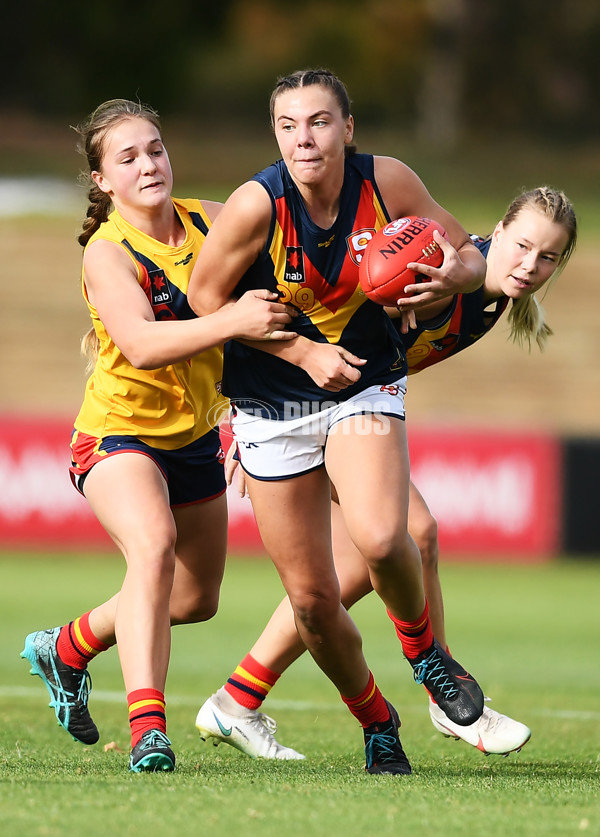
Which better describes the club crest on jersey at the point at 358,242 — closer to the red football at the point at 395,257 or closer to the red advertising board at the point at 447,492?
the red football at the point at 395,257

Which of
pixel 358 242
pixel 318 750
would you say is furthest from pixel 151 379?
pixel 318 750

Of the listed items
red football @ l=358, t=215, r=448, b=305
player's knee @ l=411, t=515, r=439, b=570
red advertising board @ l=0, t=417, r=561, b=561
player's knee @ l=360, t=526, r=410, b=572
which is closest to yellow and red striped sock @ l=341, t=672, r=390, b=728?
player's knee @ l=360, t=526, r=410, b=572

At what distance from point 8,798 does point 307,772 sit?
1123 mm

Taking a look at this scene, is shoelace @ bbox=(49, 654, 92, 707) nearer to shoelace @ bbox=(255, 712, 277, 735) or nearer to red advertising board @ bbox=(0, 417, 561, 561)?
shoelace @ bbox=(255, 712, 277, 735)

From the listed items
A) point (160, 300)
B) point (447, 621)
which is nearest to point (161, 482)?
point (160, 300)

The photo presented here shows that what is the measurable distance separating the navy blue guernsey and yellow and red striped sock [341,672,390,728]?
1.03 m

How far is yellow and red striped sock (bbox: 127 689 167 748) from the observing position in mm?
4434

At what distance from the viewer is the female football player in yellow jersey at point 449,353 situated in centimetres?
510

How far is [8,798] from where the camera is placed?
3947 millimetres

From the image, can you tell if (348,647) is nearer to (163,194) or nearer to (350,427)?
(350,427)

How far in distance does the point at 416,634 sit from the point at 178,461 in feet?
3.43

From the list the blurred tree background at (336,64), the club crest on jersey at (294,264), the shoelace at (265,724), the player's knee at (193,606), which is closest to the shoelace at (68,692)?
the player's knee at (193,606)

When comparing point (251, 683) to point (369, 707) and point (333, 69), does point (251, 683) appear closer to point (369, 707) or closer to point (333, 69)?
point (369, 707)

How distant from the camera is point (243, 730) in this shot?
5312 mm
